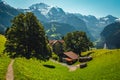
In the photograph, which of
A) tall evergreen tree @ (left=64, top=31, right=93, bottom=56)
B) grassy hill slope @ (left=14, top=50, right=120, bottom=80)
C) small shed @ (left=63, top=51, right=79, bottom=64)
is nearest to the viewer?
grassy hill slope @ (left=14, top=50, right=120, bottom=80)

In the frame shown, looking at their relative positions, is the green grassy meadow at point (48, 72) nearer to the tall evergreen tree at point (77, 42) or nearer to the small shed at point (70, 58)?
the small shed at point (70, 58)

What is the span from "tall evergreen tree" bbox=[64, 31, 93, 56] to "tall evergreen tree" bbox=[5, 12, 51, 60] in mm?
80469

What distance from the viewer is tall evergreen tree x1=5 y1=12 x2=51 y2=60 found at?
73.1 metres

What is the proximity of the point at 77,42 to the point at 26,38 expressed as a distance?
275 ft

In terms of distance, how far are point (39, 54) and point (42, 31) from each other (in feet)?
25.1

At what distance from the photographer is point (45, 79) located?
4006cm

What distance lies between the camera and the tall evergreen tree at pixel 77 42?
154 m

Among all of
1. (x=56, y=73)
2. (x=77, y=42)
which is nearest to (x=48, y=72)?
(x=56, y=73)

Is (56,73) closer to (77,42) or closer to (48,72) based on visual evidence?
(48,72)

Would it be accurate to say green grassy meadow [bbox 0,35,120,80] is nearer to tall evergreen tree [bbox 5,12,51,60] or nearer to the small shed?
tall evergreen tree [bbox 5,12,51,60]

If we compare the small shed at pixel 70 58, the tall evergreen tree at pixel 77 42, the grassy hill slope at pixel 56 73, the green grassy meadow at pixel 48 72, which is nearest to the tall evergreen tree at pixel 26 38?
the green grassy meadow at pixel 48 72

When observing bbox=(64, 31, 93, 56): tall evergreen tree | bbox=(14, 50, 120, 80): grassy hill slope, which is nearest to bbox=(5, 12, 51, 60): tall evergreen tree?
bbox=(14, 50, 120, 80): grassy hill slope

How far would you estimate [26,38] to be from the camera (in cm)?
7362

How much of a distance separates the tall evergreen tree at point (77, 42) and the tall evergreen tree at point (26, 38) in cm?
8047
